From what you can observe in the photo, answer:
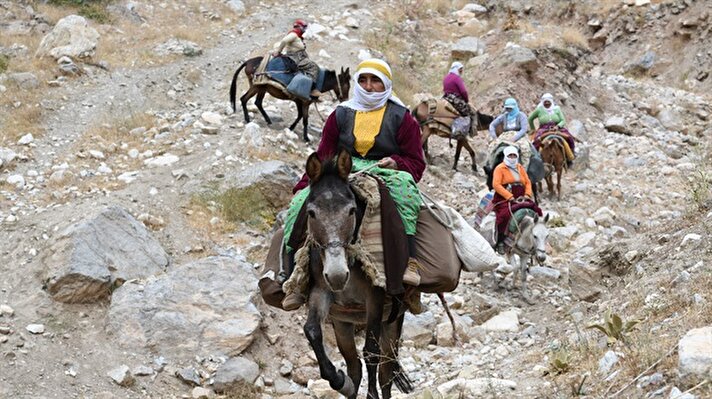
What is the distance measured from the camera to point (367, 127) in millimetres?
5957

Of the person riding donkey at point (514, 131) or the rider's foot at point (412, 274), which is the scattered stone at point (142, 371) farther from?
the person riding donkey at point (514, 131)

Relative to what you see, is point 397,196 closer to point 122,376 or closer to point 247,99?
point 122,376

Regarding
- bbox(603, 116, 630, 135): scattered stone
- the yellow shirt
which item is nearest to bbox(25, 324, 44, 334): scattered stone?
the yellow shirt

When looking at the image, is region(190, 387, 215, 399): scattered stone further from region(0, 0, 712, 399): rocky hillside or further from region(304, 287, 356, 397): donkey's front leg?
region(304, 287, 356, 397): donkey's front leg

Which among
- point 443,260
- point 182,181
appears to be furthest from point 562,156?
point 443,260

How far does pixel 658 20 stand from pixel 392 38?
8.87 m

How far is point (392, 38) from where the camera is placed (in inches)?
882

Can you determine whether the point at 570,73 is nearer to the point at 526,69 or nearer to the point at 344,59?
the point at 526,69

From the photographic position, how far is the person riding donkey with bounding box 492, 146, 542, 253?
35.0 ft

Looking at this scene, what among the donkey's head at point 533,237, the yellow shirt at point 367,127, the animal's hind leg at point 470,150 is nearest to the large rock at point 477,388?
the yellow shirt at point 367,127

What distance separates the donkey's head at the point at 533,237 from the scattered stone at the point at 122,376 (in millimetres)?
5363

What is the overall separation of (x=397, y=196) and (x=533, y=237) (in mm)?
5068

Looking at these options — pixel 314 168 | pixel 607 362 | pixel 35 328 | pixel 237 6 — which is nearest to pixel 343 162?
pixel 314 168

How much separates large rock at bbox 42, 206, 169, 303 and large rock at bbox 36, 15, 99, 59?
7953 mm
